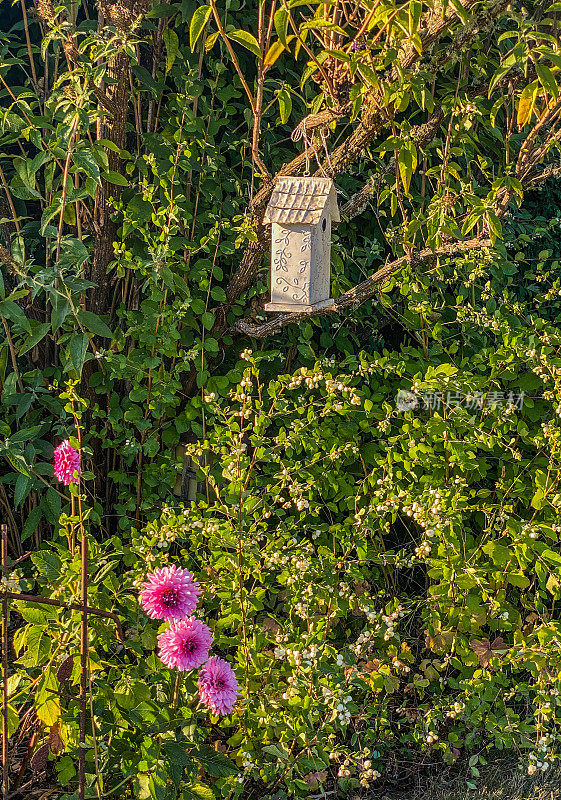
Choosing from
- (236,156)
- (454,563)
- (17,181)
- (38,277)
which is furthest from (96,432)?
(454,563)

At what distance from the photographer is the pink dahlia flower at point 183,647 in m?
1.42

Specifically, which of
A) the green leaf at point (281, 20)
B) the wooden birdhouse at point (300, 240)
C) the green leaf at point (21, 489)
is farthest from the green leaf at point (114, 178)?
the green leaf at point (21, 489)

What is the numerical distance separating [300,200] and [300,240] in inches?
3.6

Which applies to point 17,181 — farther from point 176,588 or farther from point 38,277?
point 176,588

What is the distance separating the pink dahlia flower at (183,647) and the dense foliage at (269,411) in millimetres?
171

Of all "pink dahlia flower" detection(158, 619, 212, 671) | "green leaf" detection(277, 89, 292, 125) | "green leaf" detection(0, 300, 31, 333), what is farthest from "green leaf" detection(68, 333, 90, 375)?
"pink dahlia flower" detection(158, 619, 212, 671)

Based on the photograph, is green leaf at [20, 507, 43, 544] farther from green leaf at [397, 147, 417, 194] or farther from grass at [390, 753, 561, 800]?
green leaf at [397, 147, 417, 194]

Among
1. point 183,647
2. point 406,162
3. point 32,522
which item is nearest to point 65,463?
point 183,647

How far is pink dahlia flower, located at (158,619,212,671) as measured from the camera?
1.42 m

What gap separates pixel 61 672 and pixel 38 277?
95 centimetres

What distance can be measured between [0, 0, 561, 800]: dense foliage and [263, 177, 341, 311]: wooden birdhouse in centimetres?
20

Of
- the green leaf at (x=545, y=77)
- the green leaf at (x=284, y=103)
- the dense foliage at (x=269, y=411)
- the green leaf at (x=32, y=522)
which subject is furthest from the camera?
the green leaf at (x=32, y=522)

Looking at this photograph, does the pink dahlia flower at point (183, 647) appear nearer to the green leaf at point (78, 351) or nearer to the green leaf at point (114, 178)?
the green leaf at point (78, 351)

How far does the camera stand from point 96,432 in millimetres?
2422
